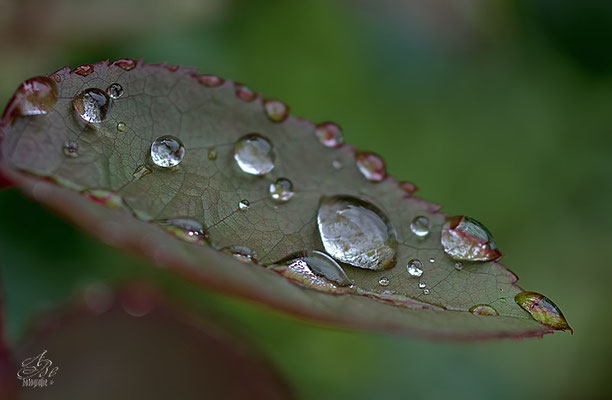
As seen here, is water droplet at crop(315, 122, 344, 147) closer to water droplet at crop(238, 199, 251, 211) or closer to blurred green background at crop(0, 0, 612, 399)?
water droplet at crop(238, 199, 251, 211)

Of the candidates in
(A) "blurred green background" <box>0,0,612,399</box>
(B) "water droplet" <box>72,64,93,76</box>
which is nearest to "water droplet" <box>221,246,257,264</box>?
(B) "water droplet" <box>72,64,93,76</box>

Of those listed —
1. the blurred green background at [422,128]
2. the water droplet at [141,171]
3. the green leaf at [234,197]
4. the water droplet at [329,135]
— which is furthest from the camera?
the blurred green background at [422,128]

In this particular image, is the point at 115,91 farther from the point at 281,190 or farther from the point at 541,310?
the point at 541,310

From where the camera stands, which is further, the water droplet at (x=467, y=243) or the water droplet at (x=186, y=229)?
the water droplet at (x=467, y=243)

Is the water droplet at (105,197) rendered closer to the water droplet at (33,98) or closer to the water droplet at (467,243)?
the water droplet at (33,98)

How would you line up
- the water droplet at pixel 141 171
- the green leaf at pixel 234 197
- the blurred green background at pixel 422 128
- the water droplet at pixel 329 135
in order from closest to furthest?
the green leaf at pixel 234 197 < the water droplet at pixel 141 171 < the water droplet at pixel 329 135 < the blurred green background at pixel 422 128

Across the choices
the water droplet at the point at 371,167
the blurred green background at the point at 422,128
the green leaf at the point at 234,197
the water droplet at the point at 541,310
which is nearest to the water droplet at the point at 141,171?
the green leaf at the point at 234,197

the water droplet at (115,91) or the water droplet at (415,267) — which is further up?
the water droplet at (115,91)

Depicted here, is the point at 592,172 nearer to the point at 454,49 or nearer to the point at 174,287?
the point at 454,49

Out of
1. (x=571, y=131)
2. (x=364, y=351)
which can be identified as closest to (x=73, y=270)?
(x=364, y=351)
